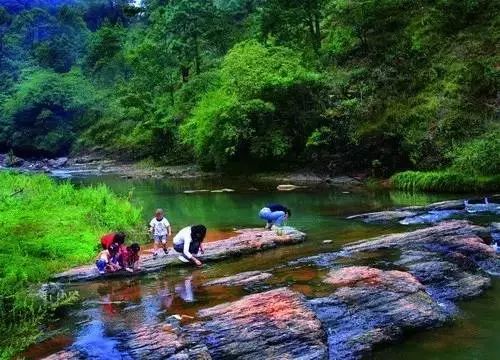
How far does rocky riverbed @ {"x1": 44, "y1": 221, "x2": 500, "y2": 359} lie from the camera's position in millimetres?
10000

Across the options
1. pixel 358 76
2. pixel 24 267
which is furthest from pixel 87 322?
pixel 358 76

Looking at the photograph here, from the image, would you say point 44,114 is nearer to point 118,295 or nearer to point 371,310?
point 118,295

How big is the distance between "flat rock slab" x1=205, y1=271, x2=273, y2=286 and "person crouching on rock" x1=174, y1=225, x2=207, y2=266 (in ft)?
7.00

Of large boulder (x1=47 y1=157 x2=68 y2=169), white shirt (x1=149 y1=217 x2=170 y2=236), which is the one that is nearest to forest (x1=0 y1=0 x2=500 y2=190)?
large boulder (x1=47 y1=157 x2=68 y2=169)

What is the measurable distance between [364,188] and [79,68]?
6274 centimetres

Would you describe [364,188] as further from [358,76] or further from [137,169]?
[137,169]

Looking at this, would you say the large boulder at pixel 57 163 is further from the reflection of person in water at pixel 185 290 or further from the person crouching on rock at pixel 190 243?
the reflection of person in water at pixel 185 290

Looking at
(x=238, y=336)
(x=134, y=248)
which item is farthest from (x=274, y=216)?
(x=238, y=336)

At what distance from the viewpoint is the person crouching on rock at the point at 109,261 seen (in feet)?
A: 49.4

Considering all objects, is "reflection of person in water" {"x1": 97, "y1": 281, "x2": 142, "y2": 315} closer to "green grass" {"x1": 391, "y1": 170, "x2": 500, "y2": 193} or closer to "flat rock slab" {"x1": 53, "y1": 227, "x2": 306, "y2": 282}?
"flat rock slab" {"x1": 53, "y1": 227, "x2": 306, "y2": 282}

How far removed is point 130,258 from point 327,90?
95.2 ft

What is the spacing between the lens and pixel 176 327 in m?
10.4

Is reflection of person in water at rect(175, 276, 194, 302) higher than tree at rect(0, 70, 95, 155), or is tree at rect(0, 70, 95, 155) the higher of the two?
tree at rect(0, 70, 95, 155)

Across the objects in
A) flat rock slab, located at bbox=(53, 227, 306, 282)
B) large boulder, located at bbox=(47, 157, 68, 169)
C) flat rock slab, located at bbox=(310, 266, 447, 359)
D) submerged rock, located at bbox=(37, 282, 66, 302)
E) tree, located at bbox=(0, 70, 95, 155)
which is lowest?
flat rock slab, located at bbox=(310, 266, 447, 359)
